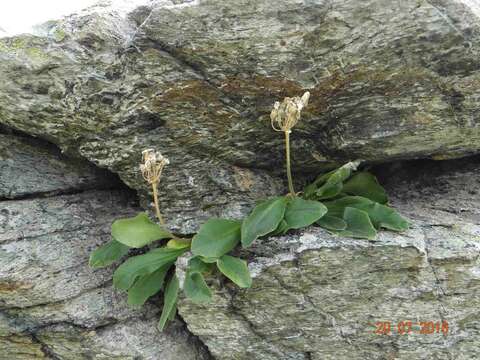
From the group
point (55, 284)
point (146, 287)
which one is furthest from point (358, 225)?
point (55, 284)

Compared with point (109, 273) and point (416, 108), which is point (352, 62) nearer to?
point (416, 108)

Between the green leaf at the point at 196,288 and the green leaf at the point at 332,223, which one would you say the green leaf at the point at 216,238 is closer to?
the green leaf at the point at 196,288

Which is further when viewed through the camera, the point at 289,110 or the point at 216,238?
the point at 216,238

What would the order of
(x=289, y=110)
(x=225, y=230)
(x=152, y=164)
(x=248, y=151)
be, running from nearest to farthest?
1. (x=289, y=110)
2. (x=152, y=164)
3. (x=225, y=230)
4. (x=248, y=151)

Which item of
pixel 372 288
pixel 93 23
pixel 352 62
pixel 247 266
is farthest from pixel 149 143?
pixel 372 288

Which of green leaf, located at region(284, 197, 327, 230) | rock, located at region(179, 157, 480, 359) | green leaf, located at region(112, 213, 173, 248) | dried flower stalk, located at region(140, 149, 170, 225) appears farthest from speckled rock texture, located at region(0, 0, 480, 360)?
dried flower stalk, located at region(140, 149, 170, 225)

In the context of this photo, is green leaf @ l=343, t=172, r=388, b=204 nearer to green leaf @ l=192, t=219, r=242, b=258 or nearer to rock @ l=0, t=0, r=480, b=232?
rock @ l=0, t=0, r=480, b=232

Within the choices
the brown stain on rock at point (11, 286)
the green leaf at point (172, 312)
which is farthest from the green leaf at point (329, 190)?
the brown stain on rock at point (11, 286)
